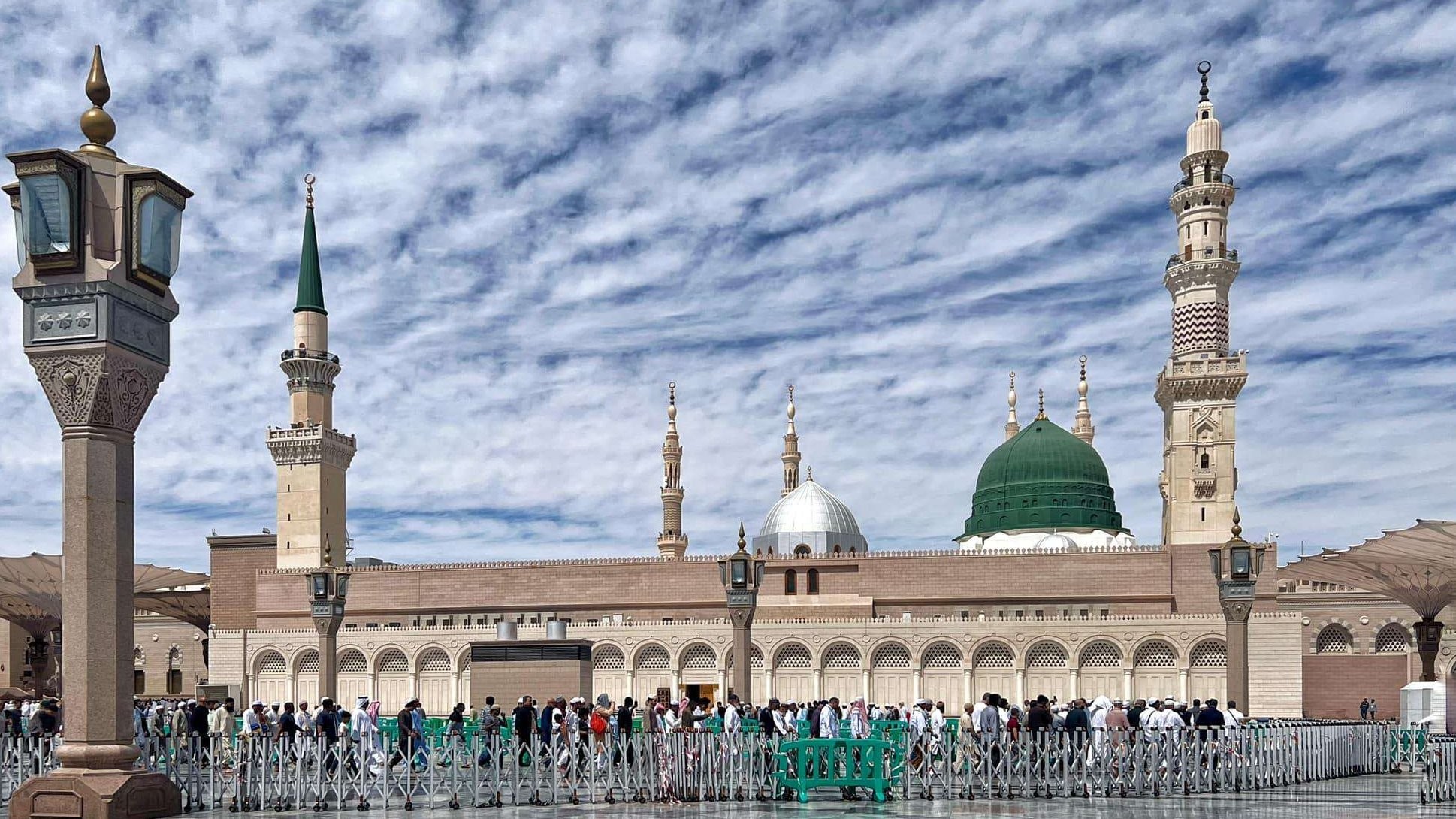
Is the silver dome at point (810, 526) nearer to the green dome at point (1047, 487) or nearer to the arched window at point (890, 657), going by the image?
the green dome at point (1047, 487)

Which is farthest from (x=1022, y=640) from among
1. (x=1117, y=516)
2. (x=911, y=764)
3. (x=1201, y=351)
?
(x=911, y=764)

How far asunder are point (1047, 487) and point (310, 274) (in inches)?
1129

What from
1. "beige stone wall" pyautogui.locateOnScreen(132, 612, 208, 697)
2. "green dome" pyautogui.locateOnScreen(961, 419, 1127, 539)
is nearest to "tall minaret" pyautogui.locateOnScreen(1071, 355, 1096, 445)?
"green dome" pyautogui.locateOnScreen(961, 419, 1127, 539)

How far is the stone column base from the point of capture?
907 cm

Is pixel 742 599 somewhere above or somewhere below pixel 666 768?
above

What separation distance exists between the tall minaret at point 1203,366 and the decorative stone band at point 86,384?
121 feet

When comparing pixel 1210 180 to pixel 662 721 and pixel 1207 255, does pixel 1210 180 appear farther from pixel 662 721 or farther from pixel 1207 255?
pixel 662 721

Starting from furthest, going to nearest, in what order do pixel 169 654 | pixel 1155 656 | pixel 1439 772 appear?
pixel 169 654
pixel 1155 656
pixel 1439 772

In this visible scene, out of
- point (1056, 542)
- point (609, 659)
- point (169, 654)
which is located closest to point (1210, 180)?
point (1056, 542)

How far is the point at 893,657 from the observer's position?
40906mm

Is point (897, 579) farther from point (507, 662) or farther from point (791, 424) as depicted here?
point (507, 662)

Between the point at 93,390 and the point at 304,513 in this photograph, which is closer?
the point at 93,390

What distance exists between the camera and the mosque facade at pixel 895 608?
131 feet

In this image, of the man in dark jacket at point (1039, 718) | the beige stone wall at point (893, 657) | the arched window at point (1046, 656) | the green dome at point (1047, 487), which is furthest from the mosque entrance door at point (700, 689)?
the man in dark jacket at point (1039, 718)
